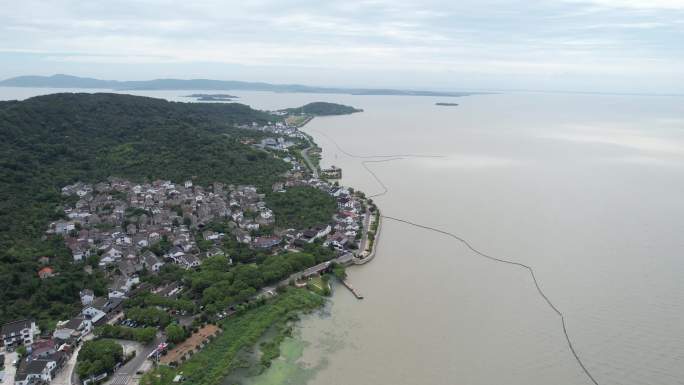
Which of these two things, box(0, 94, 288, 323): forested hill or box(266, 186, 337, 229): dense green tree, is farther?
box(266, 186, 337, 229): dense green tree

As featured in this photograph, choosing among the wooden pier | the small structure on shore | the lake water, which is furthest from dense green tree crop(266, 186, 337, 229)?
the small structure on shore

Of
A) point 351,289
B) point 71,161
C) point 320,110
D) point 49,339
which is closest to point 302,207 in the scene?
point 351,289

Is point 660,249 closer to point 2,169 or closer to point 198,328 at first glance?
point 198,328

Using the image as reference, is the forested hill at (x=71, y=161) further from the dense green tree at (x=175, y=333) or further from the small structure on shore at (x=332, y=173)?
the dense green tree at (x=175, y=333)

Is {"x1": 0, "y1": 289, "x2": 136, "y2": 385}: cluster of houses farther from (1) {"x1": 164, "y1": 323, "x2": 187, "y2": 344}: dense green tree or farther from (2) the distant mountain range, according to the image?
(2) the distant mountain range

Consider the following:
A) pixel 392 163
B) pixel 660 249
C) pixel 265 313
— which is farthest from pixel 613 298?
pixel 392 163

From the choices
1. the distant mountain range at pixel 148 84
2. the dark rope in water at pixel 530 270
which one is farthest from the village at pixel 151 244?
the distant mountain range at pixel 148 84
